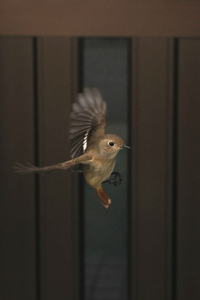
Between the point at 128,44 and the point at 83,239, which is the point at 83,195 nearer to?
the point at 83,239

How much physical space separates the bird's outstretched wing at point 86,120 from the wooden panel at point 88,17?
484mm

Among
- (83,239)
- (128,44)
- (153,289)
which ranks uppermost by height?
(128,44)

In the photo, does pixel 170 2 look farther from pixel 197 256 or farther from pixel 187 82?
pixel 197 256

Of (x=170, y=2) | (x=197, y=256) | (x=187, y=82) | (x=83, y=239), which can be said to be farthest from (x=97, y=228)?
(x=170, y=2)

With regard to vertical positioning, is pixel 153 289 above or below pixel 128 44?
below

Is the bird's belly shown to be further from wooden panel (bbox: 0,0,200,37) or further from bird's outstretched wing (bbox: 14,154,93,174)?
wooden panel (bbox: 0,0,200,37)

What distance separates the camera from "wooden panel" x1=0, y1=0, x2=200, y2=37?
30.7 inches

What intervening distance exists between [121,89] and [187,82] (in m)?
0.18

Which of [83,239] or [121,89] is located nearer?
[121,89]

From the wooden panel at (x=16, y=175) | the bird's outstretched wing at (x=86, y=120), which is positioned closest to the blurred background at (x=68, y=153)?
the wooden panel at (x=16, y=175)

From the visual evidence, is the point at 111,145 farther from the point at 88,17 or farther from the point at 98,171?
the point at 88,17

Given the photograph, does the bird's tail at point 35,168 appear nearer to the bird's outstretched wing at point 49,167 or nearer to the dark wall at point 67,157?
the bird's outstretched wing at point 49,167

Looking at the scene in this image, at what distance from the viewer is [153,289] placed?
91cm

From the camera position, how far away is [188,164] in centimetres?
87
